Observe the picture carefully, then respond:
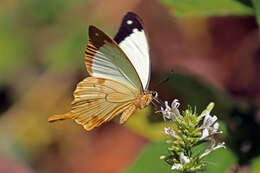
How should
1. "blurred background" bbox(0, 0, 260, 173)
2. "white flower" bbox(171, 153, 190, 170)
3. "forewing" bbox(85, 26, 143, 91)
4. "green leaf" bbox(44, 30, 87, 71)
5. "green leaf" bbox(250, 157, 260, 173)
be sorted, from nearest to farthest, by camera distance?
"white flower" bbox(171, 153, 190, 170)
"forewing" bbox(85, 26, 143, 91)
"green leaf" bbox(250, 157, 260, 173)
"blurred background" bbox(0, 0, 260, 173)
"green leaf" bbox(44, 30, 87, 71)

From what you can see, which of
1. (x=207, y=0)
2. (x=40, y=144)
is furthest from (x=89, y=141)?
(x=207, y=0)

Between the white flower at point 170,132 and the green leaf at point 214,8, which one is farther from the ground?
the green leaf at point 214,8

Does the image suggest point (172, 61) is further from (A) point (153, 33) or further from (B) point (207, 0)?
(B) point (207, 0)

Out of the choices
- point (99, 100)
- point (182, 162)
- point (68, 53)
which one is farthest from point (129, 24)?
point (68, 53)

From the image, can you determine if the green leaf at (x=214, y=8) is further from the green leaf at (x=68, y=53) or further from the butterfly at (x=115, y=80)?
the green leaf at (x=68, y=53)

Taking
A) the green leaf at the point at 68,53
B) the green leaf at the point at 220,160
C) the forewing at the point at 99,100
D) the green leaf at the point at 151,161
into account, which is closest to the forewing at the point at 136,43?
the forewing at the point at 99,100

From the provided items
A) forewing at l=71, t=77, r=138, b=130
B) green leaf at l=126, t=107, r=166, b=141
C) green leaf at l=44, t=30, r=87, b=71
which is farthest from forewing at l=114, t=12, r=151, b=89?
green leaf at l=44, t=30, r=87, b=71

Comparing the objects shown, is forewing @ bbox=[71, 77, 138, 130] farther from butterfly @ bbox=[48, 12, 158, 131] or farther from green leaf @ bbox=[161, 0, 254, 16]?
green leaf @ bbox=[161, 0, 254, 16]
